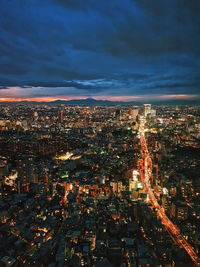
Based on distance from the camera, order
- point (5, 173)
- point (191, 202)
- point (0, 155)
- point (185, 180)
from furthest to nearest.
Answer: point (0, 155)
point (5, 173)
point (185, 180)
point (191, 202)

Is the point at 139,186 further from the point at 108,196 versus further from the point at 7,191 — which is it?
the point at 7,191

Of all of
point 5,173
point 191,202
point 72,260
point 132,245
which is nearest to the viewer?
point 72,260

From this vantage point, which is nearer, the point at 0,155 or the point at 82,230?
the point at 82,230

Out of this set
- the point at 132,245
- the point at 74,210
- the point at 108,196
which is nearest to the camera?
the point at 132,245

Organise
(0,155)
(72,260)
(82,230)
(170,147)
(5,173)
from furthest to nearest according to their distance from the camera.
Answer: (170,147) < (0,155) < (5,173) < (82,230) < (72,260)

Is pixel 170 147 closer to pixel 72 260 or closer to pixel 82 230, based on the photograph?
pixel 82 230

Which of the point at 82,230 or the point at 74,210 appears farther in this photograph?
the point at 74,210

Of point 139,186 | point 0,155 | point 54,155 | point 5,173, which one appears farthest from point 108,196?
point 0,155

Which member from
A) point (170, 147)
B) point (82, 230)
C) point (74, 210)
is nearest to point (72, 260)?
point (82, 230)
